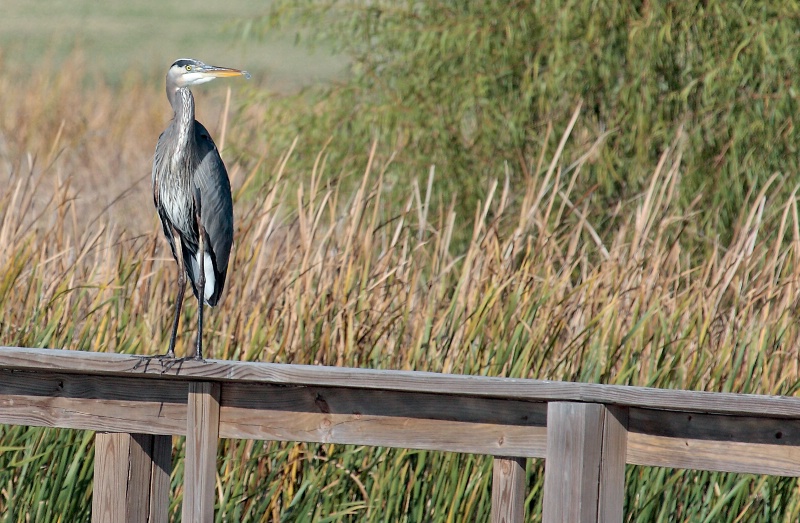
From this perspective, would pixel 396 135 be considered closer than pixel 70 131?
Yes

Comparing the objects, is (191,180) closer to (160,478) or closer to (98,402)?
(98,402)

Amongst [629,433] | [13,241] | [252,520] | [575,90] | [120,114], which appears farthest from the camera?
[120,114]

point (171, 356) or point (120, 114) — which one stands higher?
point (120, 114)

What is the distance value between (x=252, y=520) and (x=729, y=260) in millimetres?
2117

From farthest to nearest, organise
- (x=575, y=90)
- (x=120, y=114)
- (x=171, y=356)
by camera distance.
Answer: (x=120, y=114) → (x=575, y=90) → (x=171, y=356)

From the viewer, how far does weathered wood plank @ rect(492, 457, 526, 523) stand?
273cm

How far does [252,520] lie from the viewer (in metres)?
3.72

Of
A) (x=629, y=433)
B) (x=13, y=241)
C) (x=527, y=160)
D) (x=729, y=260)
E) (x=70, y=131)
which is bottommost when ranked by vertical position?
(x=629, y=433)

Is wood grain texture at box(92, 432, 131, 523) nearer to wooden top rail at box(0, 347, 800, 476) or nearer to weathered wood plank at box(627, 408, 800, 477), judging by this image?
wooden top rail at box(0, 347, 800, 476)

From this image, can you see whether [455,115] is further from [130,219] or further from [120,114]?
[120,114]

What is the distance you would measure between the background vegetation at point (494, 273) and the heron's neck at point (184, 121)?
88cm

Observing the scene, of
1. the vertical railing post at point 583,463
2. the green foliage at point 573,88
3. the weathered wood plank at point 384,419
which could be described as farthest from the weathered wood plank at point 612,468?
the green foliage at point 573,88

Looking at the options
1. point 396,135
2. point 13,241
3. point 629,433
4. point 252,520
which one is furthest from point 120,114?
point 629,433

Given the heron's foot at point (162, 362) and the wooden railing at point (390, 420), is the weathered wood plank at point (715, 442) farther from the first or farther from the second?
the heron's foot at point (162, 362)
